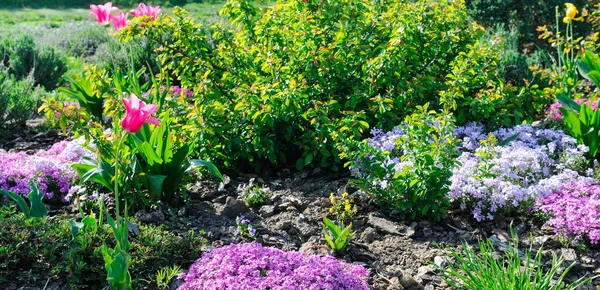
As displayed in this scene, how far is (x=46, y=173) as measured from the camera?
412 centimetres

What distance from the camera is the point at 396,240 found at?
3621mm

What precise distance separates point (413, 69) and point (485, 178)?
51.5 inches

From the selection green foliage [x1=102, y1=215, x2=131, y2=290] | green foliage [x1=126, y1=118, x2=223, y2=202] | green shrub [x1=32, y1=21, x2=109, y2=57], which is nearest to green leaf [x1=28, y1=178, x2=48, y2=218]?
green foliage [x1=126, y1=118, x2=223, y2=202]

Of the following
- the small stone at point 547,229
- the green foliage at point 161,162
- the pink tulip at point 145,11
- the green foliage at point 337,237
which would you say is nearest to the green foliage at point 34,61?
the pink tulip at point 145,11

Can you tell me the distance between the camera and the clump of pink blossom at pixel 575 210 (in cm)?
347

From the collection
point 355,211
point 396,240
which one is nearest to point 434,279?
point 396,240

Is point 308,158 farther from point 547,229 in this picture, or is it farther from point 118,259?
point 118,259

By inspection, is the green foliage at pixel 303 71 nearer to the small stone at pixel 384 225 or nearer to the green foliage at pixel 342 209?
the green foliage at pixel 342 209

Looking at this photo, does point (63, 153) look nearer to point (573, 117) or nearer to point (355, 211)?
point (355, 211)

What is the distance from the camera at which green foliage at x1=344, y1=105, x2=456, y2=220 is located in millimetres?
3582

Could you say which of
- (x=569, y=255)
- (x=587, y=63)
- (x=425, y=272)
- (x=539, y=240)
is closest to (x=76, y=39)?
(x=587, y=63)

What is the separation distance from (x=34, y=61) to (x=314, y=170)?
4.03 metres

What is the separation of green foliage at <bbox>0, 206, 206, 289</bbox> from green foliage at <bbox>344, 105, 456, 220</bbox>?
3.55 ft

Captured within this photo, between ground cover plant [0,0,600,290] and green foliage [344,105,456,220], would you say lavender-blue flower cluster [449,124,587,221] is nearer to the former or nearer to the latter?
ground cover plant [0,0,600,290]
